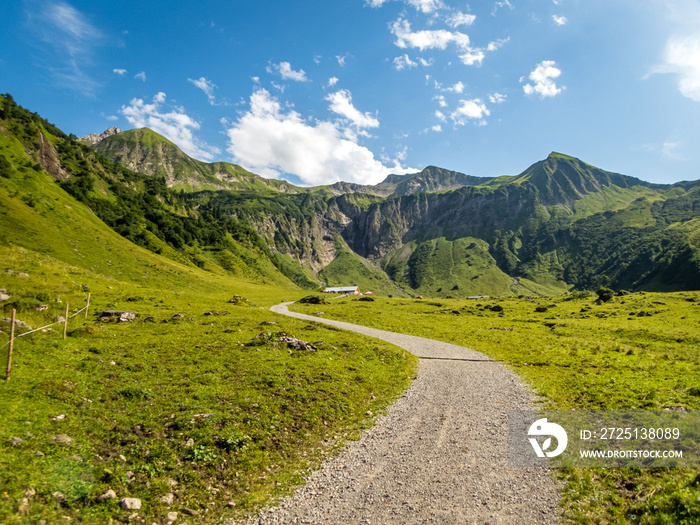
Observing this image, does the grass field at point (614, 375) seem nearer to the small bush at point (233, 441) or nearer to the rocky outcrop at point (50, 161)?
the small bush at point (233, 441)

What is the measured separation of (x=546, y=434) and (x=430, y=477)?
661 cm

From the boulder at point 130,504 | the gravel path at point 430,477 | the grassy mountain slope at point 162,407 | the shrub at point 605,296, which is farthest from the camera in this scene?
the shrub at point 605,296

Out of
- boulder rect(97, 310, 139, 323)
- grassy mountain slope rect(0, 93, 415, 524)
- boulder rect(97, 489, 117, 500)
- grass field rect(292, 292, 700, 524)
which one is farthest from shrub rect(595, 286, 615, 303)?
boulder rect(97, 489, 117, 500)

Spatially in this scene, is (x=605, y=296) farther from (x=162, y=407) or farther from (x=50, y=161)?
(x=50, y=161)

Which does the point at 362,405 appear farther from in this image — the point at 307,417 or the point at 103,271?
the point at 103,271

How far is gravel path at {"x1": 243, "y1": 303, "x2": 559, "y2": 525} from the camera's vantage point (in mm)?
9414

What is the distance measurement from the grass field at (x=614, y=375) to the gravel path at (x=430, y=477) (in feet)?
5.31

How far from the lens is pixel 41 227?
66.5 metres

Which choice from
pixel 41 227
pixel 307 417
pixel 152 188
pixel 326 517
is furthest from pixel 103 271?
pixel 152 188

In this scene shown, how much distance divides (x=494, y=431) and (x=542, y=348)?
2361cm

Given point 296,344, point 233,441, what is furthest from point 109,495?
point 296,344

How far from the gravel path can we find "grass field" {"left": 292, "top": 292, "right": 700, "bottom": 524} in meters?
1.62

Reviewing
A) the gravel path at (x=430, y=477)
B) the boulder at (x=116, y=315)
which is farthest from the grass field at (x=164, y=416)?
the boulder at (x=116, y=315)

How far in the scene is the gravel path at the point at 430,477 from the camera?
9414mm
